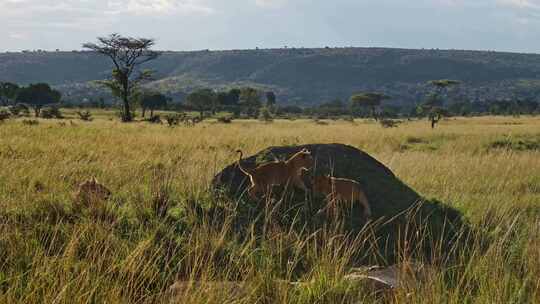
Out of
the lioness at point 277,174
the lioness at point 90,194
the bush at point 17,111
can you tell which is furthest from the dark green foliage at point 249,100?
the lioness at point 90,194

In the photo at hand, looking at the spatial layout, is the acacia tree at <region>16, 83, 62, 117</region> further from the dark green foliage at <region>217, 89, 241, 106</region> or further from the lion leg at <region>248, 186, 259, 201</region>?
the lion leg at <region>248, 186, 259, 201</region>

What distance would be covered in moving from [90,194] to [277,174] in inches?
71.6

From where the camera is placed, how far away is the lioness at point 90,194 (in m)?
5.62

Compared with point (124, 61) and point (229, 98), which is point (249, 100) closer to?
point (229, 98)

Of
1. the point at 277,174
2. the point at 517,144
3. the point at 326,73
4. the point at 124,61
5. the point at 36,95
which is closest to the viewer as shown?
the point at 277,174

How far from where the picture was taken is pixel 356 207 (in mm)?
6418

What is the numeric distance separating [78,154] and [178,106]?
6915cm

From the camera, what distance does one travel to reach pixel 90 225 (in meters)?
4.57

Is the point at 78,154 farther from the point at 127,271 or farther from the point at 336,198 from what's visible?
the point at 127,271

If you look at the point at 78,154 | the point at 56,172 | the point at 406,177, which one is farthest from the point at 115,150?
the point at 406,177

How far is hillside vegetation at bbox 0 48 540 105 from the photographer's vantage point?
518 feet

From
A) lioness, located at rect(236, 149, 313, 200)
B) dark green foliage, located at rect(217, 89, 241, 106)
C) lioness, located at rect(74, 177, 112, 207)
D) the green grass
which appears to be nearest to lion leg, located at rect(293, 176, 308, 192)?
lioness, located at rect(236, 149, 313, 200)

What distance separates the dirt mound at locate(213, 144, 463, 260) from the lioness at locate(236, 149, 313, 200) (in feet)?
0.39

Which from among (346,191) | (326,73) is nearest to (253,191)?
(346,191)
